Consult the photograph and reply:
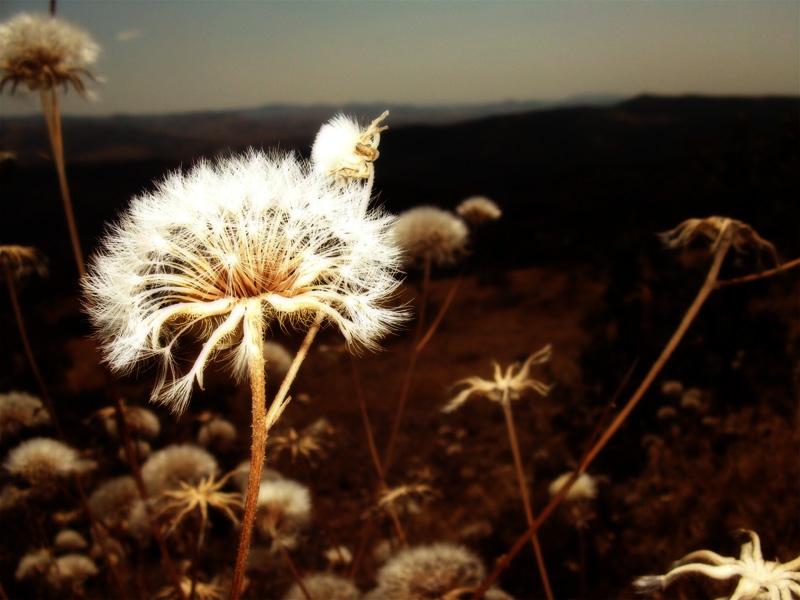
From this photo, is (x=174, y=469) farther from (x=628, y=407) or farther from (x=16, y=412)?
(x=628, y=407)

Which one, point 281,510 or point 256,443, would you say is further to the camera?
point 281,510

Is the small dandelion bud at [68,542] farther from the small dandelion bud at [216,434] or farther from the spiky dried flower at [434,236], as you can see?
the spiky dried flower at [434,236]

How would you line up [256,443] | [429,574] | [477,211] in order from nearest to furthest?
1. [256,443]
2. [429,574]
3. [477,211]

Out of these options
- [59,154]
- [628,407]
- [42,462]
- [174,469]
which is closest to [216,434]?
[174,469]

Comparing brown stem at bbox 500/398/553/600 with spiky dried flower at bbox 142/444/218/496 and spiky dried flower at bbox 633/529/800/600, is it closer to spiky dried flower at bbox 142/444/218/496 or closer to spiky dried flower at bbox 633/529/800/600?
spiky dried flower at bbox 633/529/800/600

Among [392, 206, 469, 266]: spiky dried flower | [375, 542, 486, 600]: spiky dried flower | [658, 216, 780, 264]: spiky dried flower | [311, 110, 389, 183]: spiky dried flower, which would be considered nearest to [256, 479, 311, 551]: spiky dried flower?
[375, 542, 486, 600]: spiky dried flower
